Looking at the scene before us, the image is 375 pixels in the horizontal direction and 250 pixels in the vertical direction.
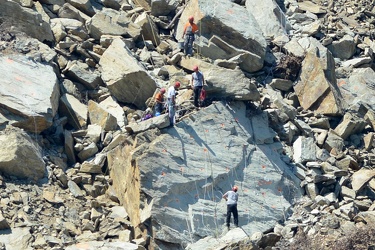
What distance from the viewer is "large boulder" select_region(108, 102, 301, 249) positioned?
26.5 metres

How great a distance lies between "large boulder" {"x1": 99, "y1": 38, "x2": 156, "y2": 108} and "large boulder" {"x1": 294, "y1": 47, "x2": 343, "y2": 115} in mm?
5050

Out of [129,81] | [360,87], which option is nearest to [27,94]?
[129,81]

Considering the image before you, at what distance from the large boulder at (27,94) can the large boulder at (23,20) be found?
1760 millimetres

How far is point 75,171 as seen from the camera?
27.8m

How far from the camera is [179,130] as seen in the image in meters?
27.9

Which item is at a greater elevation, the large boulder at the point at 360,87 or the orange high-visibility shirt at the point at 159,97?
the orange high-visibility shirt at the point at 159,97

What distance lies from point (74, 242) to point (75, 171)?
125 inches

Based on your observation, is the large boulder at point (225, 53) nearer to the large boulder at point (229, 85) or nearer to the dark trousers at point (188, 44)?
the dark trousers at point (188, 44)

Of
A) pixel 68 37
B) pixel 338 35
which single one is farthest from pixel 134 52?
pixel 338 35

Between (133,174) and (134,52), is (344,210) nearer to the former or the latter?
(133,174)

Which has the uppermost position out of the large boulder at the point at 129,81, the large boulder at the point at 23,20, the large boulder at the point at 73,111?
the large boulder at the point at 23,20

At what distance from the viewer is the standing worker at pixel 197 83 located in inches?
1113

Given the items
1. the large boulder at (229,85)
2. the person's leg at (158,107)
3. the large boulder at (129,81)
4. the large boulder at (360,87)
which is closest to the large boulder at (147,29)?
the large boulder at (129,81)

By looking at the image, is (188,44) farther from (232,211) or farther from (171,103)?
(232,211)
